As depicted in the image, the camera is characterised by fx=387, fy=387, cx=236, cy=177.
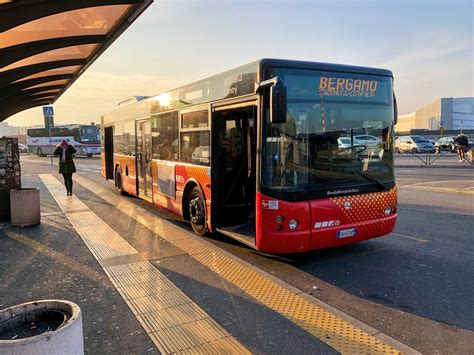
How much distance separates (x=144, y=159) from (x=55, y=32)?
149 inches

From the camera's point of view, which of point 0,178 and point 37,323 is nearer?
point 37,323

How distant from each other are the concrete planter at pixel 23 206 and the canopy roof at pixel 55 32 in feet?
8.51

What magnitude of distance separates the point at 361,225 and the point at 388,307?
1.67 metres

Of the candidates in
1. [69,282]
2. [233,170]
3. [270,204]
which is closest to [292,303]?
[270,204]

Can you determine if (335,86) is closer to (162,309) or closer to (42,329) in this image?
(162,309)

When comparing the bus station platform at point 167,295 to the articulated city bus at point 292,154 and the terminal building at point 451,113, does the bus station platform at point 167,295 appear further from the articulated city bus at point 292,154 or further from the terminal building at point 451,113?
the terminal building at point 451,113

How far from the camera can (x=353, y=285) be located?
16.2ft

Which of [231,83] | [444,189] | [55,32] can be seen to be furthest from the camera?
[444,189]

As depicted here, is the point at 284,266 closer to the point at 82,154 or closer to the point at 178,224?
the point at 178,224

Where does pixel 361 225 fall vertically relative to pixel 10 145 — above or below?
below

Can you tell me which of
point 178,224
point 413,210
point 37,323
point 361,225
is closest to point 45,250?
point 178,224

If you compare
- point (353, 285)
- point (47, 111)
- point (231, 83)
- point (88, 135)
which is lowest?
point (353, 285)

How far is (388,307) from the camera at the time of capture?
4.26 m

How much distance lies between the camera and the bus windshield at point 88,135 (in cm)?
4066
